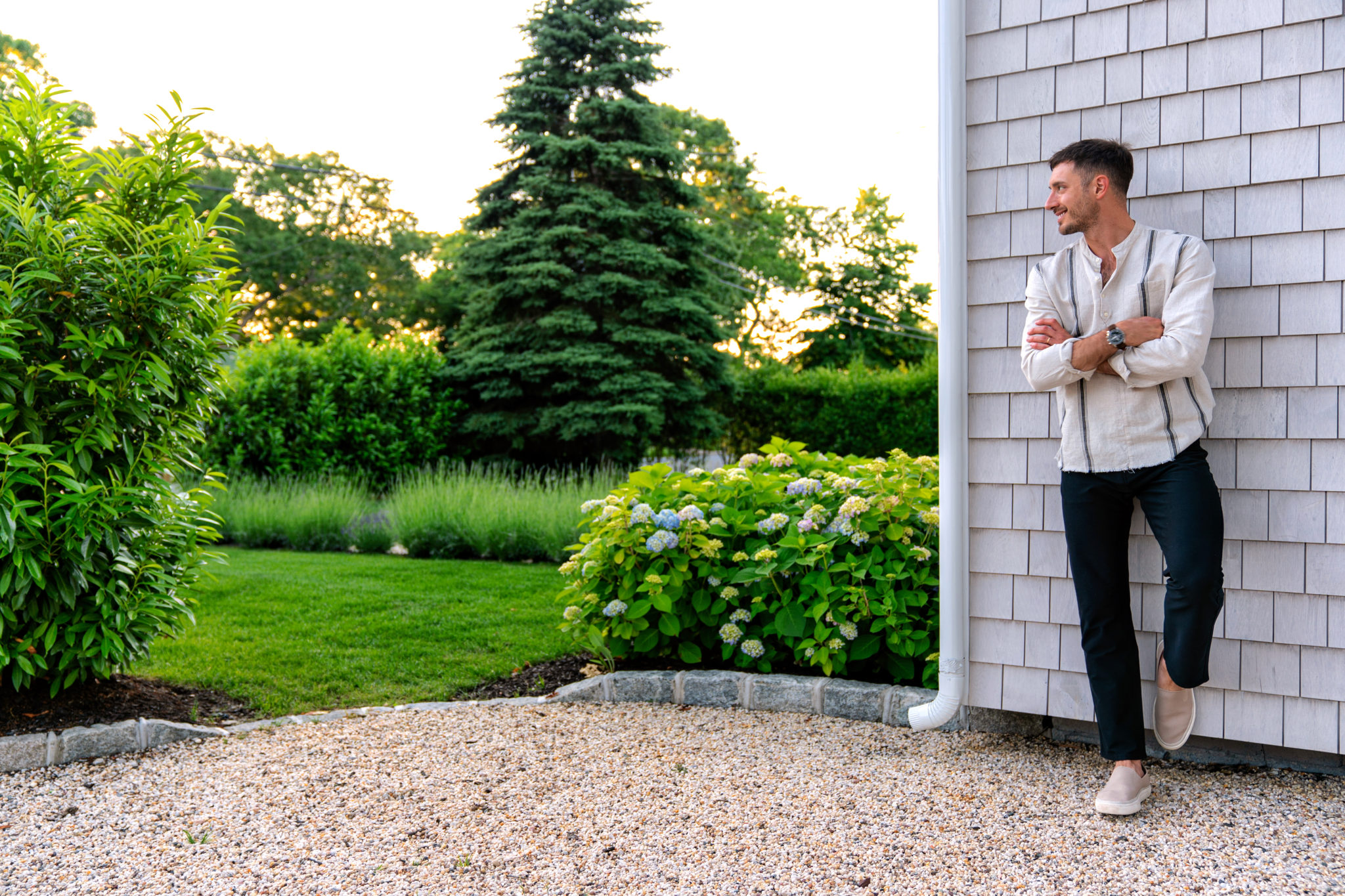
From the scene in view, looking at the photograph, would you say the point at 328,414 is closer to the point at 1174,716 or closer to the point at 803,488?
the point at 803,488

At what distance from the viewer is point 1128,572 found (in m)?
2.36

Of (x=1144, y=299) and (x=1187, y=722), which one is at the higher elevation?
(x=1144, y=299)

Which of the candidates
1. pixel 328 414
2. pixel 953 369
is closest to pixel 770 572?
pixel 953 369

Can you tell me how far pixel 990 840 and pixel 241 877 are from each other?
67.8 inches

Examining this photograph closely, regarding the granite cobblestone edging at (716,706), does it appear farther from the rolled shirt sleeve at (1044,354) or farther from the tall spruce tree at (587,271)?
the tall spruce tree at (587,271)

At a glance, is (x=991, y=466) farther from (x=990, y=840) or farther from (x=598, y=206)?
(x=598, y=206)

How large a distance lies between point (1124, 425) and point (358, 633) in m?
3.63

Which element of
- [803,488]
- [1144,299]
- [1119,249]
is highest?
[1119,249]

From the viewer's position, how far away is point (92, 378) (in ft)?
8.91

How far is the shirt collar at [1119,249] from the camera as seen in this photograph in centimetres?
225

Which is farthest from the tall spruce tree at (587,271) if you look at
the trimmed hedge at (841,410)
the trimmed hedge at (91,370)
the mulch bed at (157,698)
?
the trimmed hedge at (91,370)

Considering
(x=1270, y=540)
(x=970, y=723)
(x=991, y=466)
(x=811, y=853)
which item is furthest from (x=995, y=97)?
(x=811, y=853)

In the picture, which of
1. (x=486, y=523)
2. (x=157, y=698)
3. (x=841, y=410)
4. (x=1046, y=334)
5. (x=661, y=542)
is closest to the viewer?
(x=1046, y=334)

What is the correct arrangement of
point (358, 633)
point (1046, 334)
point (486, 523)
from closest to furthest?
point (1046, 334) → point (358, 633) → point (486, 523)
